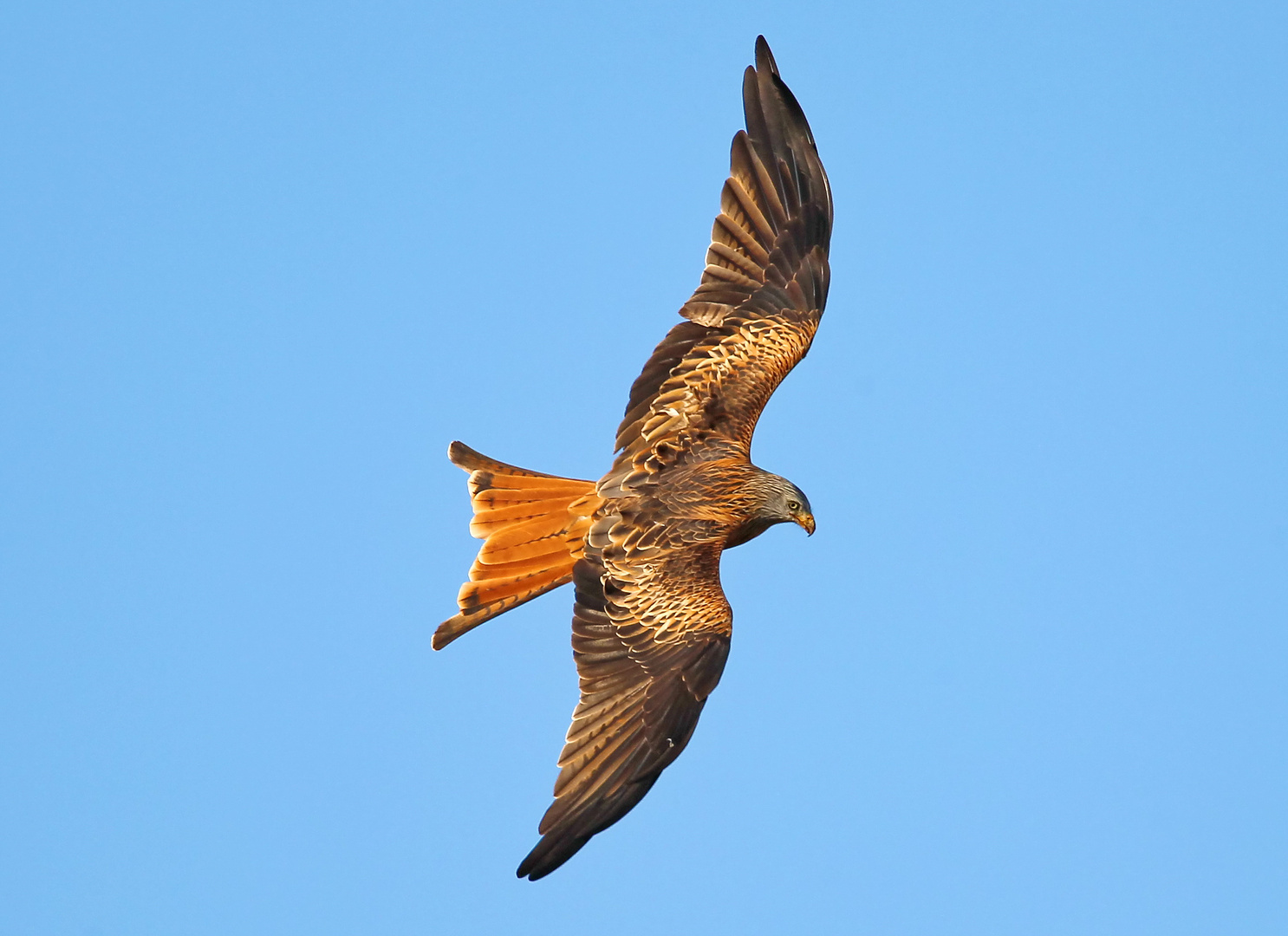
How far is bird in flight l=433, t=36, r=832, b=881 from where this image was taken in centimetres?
1048

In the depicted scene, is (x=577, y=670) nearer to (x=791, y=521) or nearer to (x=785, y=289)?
(x=791, y=521)

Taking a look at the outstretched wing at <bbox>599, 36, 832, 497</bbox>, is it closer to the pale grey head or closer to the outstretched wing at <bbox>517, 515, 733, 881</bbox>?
the pale grey head

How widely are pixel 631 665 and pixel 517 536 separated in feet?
5.13

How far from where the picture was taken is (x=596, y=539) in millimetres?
11523

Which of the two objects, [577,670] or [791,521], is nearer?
[577,670]

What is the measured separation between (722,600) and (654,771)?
144 cm

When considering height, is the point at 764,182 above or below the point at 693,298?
above

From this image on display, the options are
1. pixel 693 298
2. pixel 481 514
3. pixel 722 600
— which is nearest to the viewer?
pixel 722 600

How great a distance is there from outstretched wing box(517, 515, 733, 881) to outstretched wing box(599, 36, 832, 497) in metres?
1.11

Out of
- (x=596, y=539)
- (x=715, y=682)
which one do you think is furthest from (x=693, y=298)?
(x=715, y=682)

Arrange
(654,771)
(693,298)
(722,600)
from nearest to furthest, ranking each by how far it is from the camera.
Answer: (654,771)
(722,600)
(693,298)

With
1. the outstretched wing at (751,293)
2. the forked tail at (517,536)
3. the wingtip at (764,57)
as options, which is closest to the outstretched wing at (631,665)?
the forked tail at (517,536)

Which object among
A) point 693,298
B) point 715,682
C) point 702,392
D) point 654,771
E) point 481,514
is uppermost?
point 693,298

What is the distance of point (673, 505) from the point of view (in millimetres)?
11562
